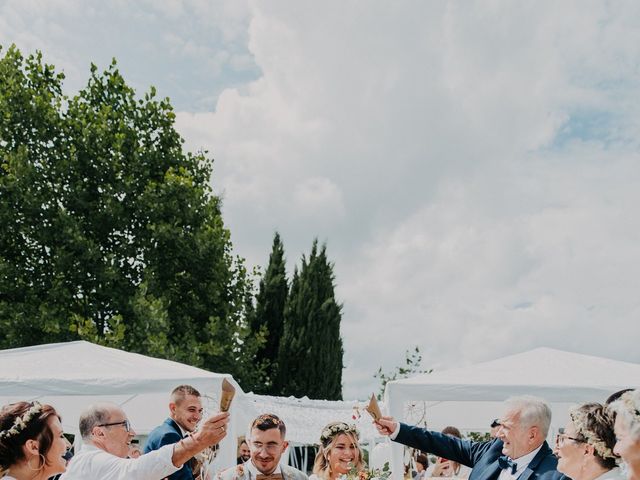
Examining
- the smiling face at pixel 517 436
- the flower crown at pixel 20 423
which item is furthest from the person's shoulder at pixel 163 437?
the smiling face at pixel 517 436

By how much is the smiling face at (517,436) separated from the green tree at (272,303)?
72.3ft

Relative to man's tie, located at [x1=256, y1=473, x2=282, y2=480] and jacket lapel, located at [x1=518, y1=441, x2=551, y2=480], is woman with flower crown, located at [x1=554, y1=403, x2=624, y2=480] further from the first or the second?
man's tie, located at [x1=256, y1=473, x2=282, y2=480]

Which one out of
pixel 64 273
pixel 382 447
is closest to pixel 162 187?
pixel 64 273

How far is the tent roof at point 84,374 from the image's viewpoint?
26.6ft

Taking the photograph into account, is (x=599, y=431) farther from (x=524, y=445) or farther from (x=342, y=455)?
(x=342, y=455)

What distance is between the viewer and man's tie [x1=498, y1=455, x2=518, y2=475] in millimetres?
4887

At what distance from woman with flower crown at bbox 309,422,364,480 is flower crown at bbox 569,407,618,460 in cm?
212

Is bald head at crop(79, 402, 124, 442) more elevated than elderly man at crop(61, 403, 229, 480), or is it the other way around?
bald head at crop(79, 402, 124, 442)

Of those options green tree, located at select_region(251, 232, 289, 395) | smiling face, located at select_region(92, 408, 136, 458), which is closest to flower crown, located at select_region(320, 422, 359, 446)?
smiling face, located at select_region(92, 408, 136, 458)

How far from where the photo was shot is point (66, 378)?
8164 millimetres

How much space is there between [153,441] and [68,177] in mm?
13451

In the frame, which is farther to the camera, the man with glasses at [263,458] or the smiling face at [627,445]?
the man with glasses at [263,458]

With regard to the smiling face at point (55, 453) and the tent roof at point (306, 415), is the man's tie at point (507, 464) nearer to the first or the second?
the smiling face at point (55, 453)

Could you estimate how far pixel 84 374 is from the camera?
838 centimetres
